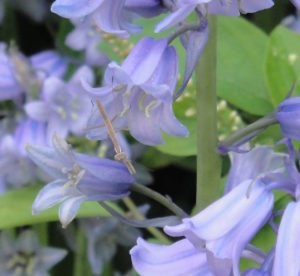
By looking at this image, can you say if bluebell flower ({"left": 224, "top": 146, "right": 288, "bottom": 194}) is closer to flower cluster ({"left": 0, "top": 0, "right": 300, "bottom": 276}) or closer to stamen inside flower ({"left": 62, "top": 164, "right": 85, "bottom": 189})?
flower cluster ({"left": 0, "top": 0, "right": 300, "bottom": 276})

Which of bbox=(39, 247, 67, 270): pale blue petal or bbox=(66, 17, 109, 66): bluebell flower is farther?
bbox=(66, 17, 109, 66): bluebell flower

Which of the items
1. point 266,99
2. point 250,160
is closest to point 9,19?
point 266,99

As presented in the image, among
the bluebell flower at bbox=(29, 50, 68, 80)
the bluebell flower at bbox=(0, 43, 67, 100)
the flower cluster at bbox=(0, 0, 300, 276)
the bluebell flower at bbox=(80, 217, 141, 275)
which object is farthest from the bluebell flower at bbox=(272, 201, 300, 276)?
the bluebell flower at bbox=(29, 50, 68, 80)

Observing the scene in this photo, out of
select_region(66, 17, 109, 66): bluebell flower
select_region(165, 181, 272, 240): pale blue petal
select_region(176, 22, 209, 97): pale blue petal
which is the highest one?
select_region(176, 22, 209, 97): pale blue petal

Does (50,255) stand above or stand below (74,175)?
below

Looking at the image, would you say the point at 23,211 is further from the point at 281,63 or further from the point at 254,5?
the point at 254,5

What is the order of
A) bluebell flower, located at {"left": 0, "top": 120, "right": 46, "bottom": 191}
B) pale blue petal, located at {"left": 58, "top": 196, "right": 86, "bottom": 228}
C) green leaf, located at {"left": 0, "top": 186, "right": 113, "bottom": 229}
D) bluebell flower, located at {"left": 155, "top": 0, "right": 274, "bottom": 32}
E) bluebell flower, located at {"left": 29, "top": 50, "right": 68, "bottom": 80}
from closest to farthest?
1. bluebell flower, located at {"left": 155, "top": 0, "right": 274, "bottom": 32}
2. pale blue petal, located at {"left": 58, "top": 196, "right": 86, "bottom": 228}
3. green leaf, located at {"left": 0, "top": 186, "right": 113, "bottom": 229}
4. bluebell flower, located at {"left": 0, "top": 120, "right": 46, "bottom": 191}
5. bluebell flower, located at {"left": 29, "top": 50, "right": 68, "bottom": 80}

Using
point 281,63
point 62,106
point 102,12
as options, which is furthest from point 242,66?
point 102,12
